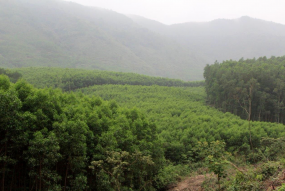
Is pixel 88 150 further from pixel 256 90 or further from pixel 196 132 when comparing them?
pixel 256 90

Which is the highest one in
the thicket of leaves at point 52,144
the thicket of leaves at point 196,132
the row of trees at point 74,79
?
the row of trees at point 74,79

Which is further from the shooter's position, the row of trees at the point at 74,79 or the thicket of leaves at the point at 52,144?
the row of trees at the point at 74,79

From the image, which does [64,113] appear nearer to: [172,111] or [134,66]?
[172,111]

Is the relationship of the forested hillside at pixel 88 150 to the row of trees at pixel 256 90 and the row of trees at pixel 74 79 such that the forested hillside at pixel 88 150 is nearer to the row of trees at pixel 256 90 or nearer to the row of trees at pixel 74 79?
the row of trees at pixel 256 90

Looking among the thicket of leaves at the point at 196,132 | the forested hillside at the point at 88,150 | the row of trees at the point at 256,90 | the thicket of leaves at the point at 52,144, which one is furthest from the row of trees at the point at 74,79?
Result: the thicket of leaves at the point at 52,144

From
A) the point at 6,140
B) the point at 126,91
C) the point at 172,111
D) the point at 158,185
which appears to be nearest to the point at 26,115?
the point at 6,140

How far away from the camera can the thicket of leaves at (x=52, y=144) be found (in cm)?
1189

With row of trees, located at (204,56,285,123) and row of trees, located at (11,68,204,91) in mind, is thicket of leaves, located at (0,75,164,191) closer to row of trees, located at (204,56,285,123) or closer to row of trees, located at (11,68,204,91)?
row of trees, located at (204,56,285,123)

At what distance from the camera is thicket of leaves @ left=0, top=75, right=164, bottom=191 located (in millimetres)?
11891

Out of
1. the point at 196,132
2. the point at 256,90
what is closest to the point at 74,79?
the point at 196,132

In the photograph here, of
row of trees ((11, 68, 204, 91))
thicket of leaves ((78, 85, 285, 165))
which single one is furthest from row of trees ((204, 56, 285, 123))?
row of trees ((11, 68, 204, 91))

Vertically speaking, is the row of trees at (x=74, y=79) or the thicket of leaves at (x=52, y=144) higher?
the row of trees at (x=74, y=79)

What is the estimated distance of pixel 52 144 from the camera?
12.5m

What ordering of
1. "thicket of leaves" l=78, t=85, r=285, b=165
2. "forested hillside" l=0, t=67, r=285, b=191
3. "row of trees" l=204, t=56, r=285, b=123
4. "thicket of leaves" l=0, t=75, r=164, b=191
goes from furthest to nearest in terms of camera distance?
"row of trees" l=204, t=56, r=285, b=123 < "thicket of leaves" l=78, t=85, r=285, b=165 < "thicket of leaves" l=0, t=75, r=164, b=191 < "forested hillside" l=0, t=67, r=285, b=191
